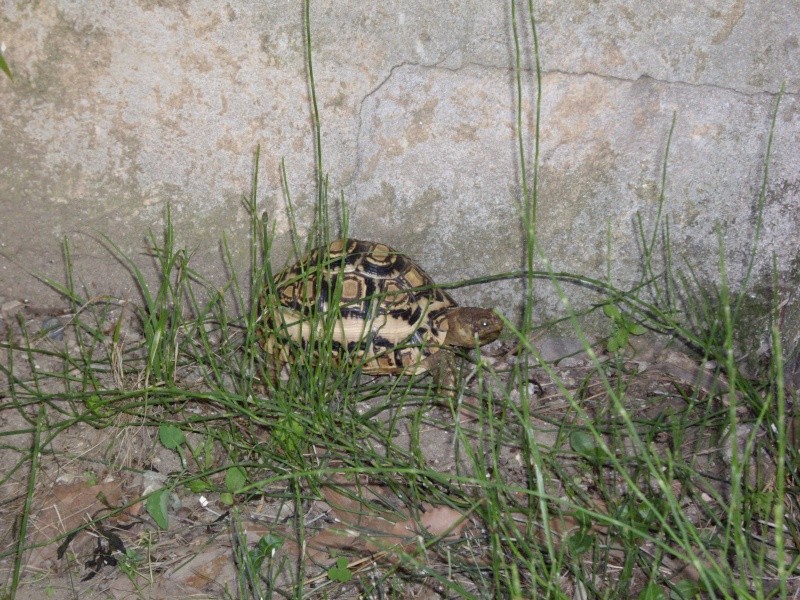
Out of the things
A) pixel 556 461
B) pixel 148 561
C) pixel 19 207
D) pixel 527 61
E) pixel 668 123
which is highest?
pixel 527 61

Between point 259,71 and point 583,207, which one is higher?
point 259,71

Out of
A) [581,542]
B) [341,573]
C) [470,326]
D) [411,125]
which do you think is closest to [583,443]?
[581,542]

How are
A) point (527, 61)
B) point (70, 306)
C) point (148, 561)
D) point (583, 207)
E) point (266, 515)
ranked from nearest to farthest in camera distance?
1. point (148, 561)
2. point (266, 515)
3. point (527, 61)
4. point (583, 207)
5. point (70, 306)

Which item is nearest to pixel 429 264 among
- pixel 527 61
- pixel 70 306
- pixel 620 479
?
pixel 527 61

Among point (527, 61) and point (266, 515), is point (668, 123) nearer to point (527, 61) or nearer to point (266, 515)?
point (527, 61)

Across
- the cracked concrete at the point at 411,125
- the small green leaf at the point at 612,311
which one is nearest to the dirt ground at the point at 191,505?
the small green leaf at the point at 612,311

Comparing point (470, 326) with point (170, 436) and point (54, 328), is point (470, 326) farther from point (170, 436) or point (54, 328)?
point (54, 328)

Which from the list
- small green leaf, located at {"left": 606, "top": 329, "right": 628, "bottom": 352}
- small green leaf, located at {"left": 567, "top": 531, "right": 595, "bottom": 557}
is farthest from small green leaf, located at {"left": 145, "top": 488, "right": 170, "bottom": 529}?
small green leaf, located at {"left": 606, "top": 329, "right": 628, "bottom": 352}
